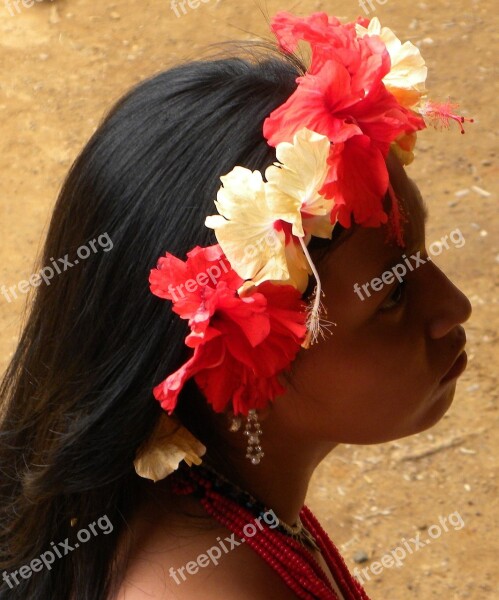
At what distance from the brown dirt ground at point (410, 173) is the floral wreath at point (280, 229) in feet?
2.52

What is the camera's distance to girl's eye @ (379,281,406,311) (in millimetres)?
1581

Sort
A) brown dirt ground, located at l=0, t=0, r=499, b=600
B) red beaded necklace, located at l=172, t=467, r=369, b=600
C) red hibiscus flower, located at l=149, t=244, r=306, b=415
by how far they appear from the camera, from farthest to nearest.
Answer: brown dirt ground, located at l=0, t=0, r=499, b=600, red beaded necklace, located at l=172, t=467, r=369, b=600, red hibiscus flower, located at l=149, t=244, r=306, b=415

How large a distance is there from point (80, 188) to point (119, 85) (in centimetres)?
342

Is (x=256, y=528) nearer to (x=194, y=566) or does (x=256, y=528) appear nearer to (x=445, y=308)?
(x=194, y=566)

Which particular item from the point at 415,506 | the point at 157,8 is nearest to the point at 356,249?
the point at 415,506

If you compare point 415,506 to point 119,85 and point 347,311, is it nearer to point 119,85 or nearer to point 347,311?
point 347,311

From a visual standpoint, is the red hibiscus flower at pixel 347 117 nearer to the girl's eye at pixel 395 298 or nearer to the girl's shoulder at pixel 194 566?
the girl's eye at pixel 395 298

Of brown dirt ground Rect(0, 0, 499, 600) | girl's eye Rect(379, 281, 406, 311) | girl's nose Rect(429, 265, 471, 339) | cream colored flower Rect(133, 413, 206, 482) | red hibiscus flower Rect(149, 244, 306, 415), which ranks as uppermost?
red hibiscus flower Rect(149, 244, 306, 415)

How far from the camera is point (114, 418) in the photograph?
1522 millimetres

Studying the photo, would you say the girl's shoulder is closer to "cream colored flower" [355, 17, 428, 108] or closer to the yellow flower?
the yellow flower

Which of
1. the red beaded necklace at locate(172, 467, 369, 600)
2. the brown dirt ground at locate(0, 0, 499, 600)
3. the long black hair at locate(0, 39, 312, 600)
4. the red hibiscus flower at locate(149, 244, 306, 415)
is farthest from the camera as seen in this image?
the brown dirt ground at locate(0, 0, 499, 600)

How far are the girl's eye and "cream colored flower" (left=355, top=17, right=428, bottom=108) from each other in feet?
0.94

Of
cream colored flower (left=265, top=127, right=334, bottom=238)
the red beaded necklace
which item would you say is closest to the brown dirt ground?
cream colored flower (left=265, top=127, right=334, bottom=238)

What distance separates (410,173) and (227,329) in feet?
9.55
